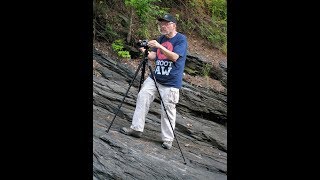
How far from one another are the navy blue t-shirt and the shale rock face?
1042 millimetres

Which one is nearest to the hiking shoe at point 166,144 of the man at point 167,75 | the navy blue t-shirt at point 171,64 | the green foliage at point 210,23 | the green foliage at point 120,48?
the man at point 167,75

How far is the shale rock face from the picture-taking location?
4.90 m

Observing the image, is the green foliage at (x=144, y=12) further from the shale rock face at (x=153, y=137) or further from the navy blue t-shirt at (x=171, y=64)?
the navy blue t-shirt at (x=171, y=64)

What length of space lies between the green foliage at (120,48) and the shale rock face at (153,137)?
0.41 meters

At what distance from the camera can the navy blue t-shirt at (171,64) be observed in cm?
525

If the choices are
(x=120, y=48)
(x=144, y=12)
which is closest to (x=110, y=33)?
(x=120, y=48)

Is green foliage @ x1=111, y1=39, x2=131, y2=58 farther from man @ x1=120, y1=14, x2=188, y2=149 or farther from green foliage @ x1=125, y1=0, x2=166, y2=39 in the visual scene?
man @ x1=120, y1=14, x2=188, y2=149
